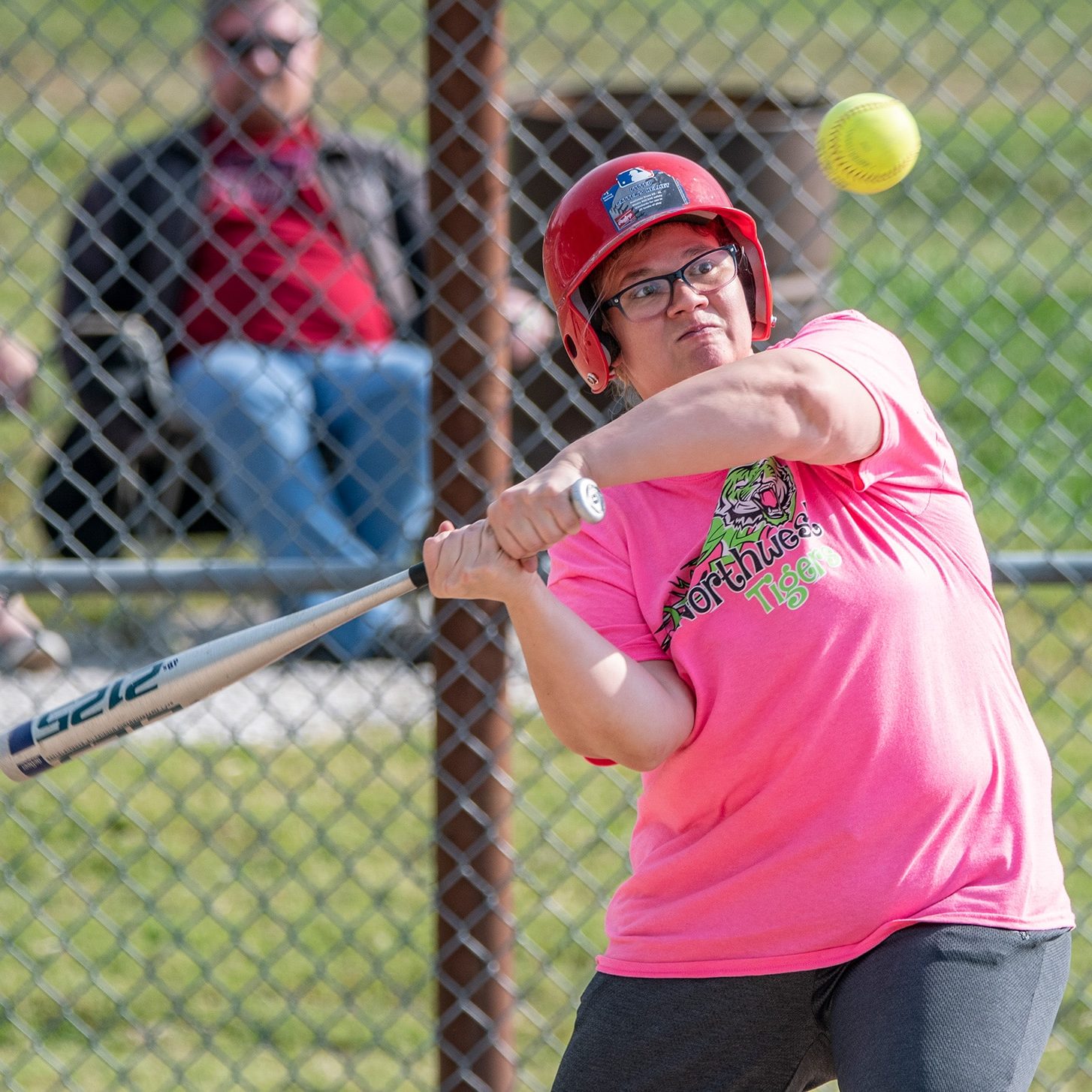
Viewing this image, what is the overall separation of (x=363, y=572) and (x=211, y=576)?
0.31 meters

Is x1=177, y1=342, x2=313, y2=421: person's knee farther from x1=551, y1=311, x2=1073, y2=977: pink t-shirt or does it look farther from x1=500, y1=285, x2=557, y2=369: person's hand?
x1=551, y1=311, x2=1073, y2=977: pink t-shirt

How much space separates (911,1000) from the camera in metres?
1.75

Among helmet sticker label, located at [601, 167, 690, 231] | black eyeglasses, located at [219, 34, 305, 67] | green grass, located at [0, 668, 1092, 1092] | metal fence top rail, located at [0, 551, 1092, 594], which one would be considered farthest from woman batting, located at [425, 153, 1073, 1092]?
black eyeglasses, located at [219, 34, 305, 67]

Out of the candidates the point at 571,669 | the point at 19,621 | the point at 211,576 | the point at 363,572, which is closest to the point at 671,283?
the point at 571,669

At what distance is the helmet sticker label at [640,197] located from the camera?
6.20 ft

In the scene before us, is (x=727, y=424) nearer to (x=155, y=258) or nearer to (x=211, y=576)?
(x=211, y=576)

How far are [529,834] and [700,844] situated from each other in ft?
7.11

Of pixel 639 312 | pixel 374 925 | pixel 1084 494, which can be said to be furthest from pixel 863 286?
pixel 639 312

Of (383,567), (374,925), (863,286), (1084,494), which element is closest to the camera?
(383,567)

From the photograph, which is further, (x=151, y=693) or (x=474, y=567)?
(x=151, y=693)

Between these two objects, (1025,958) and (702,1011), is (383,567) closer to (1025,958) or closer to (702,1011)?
(702,1011)

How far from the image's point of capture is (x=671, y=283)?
6.25 feet

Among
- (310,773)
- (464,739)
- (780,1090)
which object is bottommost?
(780,1090)

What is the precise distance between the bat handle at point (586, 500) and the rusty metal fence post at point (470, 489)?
1.07 metres
